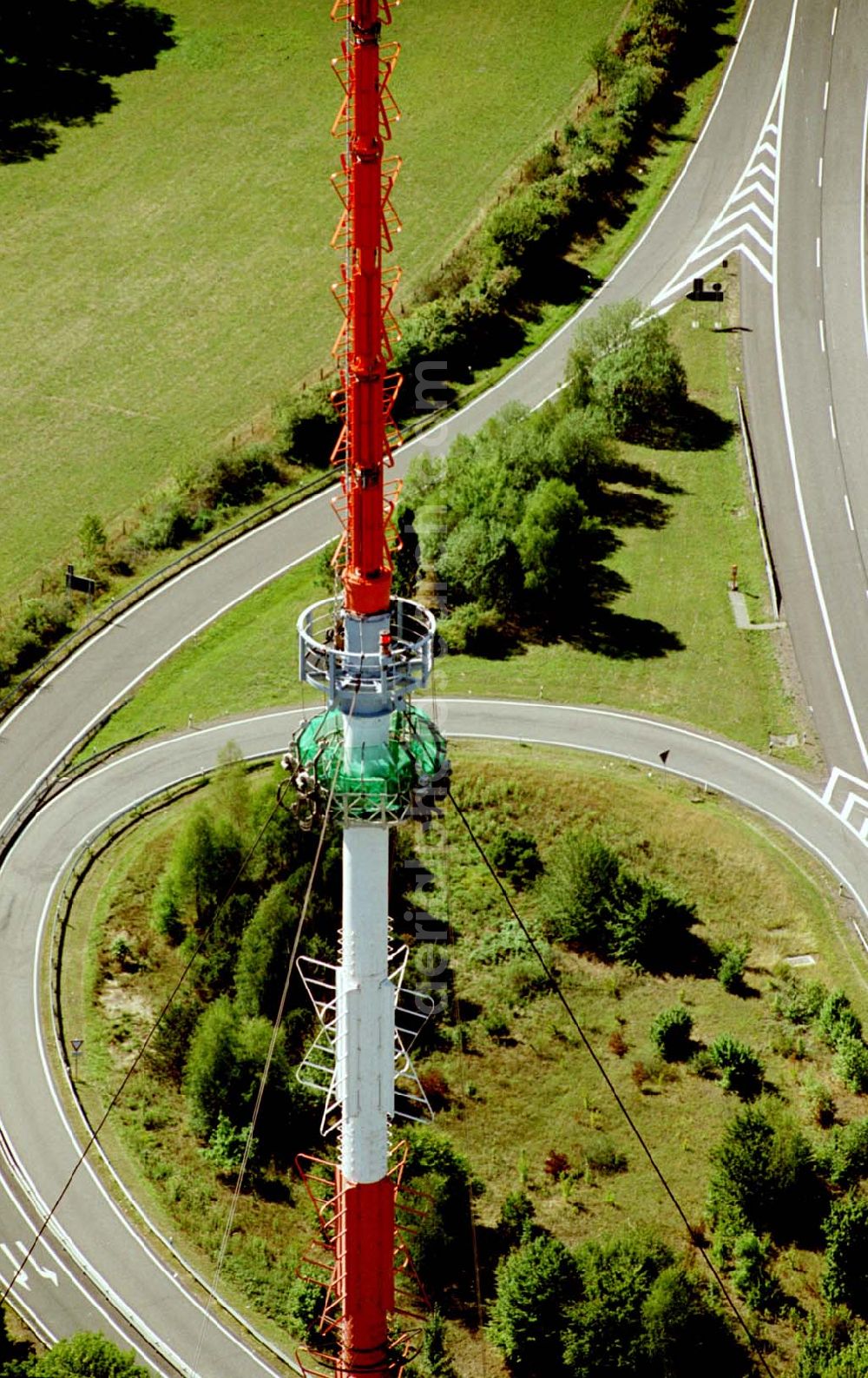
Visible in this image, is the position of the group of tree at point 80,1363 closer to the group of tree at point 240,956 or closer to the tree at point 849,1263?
the group of tree at point 240,956

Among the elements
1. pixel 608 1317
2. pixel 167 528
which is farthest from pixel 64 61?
pixel 608 1317

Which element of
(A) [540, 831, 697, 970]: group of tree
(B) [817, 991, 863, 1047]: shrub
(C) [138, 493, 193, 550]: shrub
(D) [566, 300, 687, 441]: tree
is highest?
(D) [566, 300, 687, 441]: tree

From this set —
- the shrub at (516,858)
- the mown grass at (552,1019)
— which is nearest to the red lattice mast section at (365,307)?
the mown grass at (552,1019)

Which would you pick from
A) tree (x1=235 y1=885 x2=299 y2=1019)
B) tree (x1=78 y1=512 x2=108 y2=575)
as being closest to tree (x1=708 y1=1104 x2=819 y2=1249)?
tree (x1=235 y1=885 x2=299 y2=1019)

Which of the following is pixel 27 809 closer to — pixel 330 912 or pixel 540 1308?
pixel 330 912

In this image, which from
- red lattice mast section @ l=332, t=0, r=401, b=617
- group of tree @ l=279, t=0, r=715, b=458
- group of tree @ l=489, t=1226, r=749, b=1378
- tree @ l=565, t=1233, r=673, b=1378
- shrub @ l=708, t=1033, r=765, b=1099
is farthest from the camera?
group of tree @ l=279, t=0, r=715, b=458

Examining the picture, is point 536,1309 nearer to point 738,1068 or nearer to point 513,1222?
point 513,1222

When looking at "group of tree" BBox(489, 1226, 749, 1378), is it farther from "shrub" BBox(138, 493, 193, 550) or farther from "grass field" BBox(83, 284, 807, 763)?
"shrub" BBox(138, 493, 193, 550)
